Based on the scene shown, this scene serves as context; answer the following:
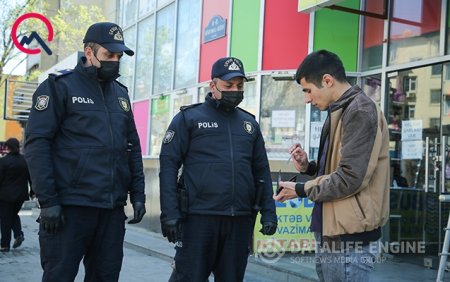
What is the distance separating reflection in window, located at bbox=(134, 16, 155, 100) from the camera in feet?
46.9

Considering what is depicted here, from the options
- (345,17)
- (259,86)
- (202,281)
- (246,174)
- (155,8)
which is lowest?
(202,281)

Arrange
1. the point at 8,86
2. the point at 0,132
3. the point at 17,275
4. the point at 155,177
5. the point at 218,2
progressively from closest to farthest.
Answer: the point at 17,275 < the point at 218,2 < the point at 155,177 < the point at 8,86 < the point at 0,132

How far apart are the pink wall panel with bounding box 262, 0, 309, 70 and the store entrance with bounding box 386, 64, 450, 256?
1827 mm

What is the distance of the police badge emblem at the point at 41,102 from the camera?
3537mm

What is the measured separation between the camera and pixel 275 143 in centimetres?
973

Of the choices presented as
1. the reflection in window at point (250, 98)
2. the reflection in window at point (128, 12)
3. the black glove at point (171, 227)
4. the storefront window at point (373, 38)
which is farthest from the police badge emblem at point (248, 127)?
the reflection in window at point (128, 12)

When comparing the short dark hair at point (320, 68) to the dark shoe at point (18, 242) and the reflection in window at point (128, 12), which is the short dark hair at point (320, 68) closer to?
the dark shoe at point (18, 242)

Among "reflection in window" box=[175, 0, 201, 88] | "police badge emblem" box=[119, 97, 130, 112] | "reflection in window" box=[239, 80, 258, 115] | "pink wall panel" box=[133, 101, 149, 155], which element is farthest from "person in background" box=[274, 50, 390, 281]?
"pink wall panel" box=[133, 101, 149, 155]

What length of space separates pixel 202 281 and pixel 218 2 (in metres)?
8.31

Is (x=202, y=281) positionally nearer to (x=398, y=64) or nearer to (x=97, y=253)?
(x=97, y=253)

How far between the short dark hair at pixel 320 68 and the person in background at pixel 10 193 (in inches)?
295

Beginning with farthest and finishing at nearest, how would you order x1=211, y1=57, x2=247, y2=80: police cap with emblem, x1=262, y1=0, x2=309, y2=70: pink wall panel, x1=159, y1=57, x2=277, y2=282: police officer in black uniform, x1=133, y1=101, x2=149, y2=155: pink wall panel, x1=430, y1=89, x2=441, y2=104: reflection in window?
1. x1=133, y1=101, x2=149, y2=155: pink wall panel
2. x1=262, y1=0, x2=309, y2=70: pink wall panel
3. x1=430, y1=89, x2=441, y2=104: reflection in window
4. x1=211, y1=57, x2=247, y2=80: police cap with emblem
5. x1=159, y1=57, x2=277, y2=282: police officer in black uniform

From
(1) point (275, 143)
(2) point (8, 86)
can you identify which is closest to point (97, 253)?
(1) point (275, 143)

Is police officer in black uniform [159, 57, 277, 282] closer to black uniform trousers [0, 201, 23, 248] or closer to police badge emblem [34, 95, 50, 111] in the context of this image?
police badge emblem [34, 95, 50, 111]
